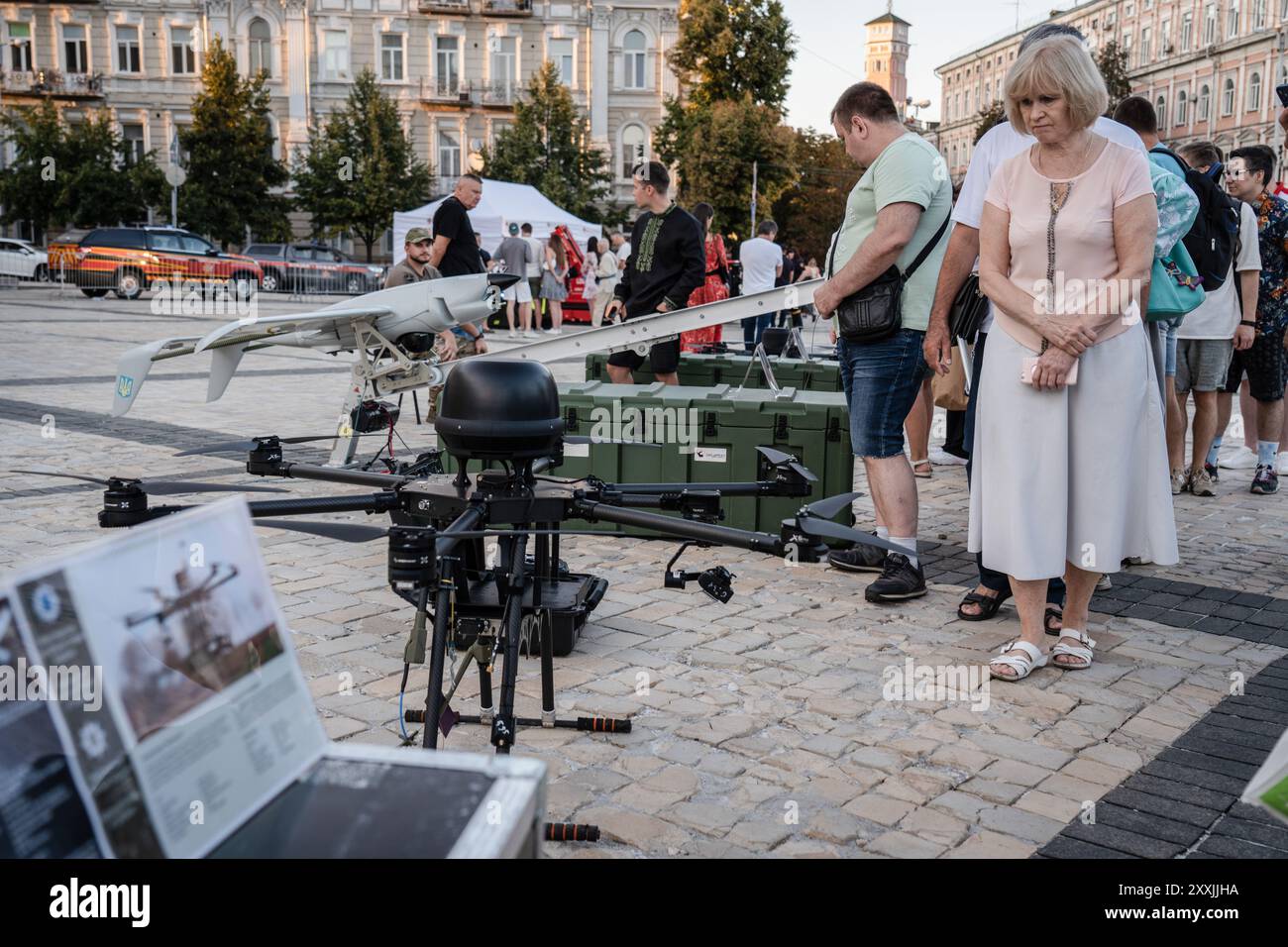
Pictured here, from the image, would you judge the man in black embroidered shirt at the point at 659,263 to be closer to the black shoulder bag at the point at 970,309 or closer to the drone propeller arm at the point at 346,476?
the black shoulder bag at the point at 970,309

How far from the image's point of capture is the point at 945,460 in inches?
405

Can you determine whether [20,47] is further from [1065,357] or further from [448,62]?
[1065,357]

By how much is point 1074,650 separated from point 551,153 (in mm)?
50404

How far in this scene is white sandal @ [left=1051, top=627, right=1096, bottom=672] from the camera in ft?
15.8

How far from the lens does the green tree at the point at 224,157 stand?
49.4m

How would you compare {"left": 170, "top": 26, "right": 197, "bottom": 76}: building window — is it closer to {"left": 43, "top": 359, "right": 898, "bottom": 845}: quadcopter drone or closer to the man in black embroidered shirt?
the man in black embroidered shirt

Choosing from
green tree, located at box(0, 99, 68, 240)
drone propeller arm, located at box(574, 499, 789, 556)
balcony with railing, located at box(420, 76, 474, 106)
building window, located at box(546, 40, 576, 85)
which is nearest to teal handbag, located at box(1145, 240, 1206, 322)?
drone propeller arm, located at box(574, 499, 789, 556)

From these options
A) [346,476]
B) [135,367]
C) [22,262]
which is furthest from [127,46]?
[346,476]

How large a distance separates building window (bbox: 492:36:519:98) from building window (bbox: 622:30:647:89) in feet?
16.8

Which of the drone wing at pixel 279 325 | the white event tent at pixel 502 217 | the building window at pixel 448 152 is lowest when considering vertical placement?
the drone wing at pixel 279 325

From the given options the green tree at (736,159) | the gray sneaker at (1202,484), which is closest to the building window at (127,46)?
the green tree at (736,159)

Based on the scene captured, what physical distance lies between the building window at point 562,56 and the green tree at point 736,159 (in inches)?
441

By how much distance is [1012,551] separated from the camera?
463cm

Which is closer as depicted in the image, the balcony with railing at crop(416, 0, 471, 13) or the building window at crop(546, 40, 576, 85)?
the balcony with railing at crop(416, 0, 471, 13)
